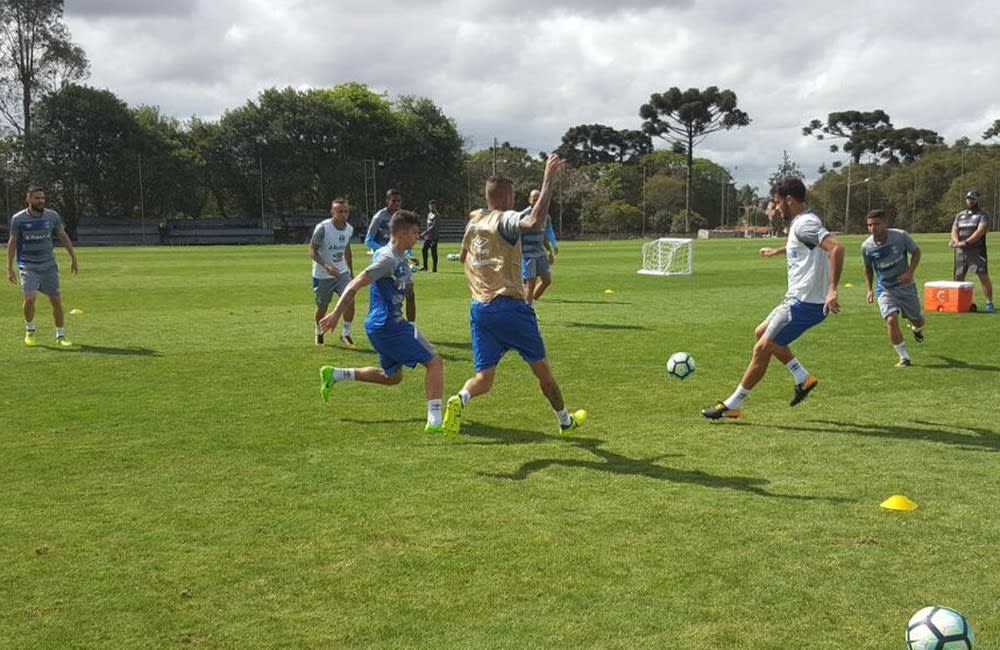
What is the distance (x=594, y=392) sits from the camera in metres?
9.41

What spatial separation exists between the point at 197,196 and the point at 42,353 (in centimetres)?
6303

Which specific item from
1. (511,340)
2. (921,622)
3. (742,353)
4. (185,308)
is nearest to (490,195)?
(511,340)

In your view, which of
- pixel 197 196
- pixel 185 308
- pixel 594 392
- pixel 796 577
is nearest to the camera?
A: pixel 796 577

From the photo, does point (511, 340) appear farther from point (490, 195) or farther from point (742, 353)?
point (742, 353)

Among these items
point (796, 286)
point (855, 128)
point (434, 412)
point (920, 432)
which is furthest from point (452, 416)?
point (855, 128)

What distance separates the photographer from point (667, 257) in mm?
27859

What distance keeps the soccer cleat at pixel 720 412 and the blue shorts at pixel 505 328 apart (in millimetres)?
1836

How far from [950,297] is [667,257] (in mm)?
12131

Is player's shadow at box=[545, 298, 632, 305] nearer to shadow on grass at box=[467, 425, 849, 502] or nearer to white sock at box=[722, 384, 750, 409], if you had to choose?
white sock at box=[722, 384, 750, 409]

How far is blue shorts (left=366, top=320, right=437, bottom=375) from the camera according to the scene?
7582 millimetres

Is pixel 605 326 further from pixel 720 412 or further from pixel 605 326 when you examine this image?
pixel 720 412

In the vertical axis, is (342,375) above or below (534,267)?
below

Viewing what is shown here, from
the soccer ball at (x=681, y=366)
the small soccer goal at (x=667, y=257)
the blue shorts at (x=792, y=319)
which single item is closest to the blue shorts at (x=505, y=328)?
the blue shorts at (x=792, y=319)

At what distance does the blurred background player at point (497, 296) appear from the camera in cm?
702
